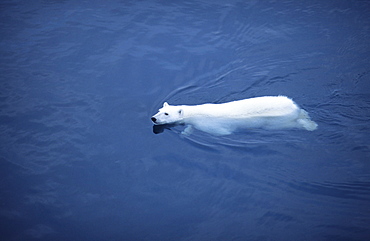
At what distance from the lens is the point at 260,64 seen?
938cm

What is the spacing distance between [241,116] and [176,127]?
57.9 inches

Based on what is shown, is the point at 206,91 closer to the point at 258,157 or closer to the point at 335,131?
the point at 258,157

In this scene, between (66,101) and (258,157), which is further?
(66,101)

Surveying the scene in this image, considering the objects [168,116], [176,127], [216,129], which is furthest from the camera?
[176,127]

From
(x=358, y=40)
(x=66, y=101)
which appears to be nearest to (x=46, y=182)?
(x=66, y=101)

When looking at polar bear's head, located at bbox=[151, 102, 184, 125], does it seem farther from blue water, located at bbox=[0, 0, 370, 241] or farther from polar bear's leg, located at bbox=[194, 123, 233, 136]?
polar bear's leg, located at bbox=[194, 123, 233, 136]

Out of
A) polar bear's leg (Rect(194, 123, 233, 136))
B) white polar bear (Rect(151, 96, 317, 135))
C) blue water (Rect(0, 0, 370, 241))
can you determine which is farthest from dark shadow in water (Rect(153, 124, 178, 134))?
polar bear's leg (Rect(194, 123, 233, 136))

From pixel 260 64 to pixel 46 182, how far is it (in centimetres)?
595

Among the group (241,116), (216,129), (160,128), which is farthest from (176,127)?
(241,116)

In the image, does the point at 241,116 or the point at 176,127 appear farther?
the point at 176,127

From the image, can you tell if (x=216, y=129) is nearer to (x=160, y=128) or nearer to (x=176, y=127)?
(x=176, y=127)

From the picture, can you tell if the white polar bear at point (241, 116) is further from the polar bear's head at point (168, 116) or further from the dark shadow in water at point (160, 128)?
the dark shadow in water at point (160, 128)

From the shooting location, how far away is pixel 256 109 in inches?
280

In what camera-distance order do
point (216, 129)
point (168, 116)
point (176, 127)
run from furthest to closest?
1. point (176, 127)
2. point (168, 116)
3. point (216, 129)
